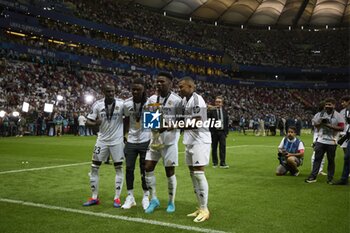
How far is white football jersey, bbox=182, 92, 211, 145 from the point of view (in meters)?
6.12

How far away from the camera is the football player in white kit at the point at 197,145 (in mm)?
6129

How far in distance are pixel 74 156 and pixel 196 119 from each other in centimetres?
1027

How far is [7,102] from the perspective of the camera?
29266mm

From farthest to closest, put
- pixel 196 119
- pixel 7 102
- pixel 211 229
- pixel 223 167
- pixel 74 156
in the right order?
pixel 7 102, pixel 74 156, pixel 223 167, pixel 196 119, pixel 211 229

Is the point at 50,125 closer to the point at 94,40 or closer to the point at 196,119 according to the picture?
the point at 94,40

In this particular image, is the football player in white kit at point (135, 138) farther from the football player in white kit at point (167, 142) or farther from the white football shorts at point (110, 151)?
the football player in white kit at point (167, 142)

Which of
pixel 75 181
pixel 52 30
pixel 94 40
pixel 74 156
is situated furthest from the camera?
pixel 94 40

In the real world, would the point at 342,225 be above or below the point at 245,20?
below

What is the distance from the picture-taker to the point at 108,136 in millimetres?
7125

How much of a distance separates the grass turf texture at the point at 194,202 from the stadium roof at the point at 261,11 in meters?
51.1

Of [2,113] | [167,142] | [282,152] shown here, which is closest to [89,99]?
[2,113]

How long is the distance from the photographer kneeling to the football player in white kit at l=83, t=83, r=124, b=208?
5820 mm

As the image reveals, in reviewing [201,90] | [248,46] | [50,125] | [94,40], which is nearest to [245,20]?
[248,46]

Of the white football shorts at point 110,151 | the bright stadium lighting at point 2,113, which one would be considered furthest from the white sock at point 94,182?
the bright stadium lighting at point 2,113
